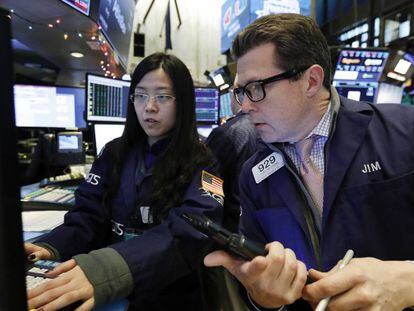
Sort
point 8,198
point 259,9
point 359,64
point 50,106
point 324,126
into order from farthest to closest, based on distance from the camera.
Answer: point 259,9 < point 359,64 < point 50,106 < point 324,126 < point 8,198

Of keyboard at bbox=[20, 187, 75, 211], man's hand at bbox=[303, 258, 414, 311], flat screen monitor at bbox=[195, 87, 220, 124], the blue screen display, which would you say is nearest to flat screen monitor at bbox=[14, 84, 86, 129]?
the blue screen display

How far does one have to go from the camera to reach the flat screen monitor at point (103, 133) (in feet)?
6.86

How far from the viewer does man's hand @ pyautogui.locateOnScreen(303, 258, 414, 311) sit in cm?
52

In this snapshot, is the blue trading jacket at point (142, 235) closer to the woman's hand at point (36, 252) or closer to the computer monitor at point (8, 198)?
the woman's hand at point (36, 252)

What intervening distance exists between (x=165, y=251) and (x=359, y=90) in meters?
3.21

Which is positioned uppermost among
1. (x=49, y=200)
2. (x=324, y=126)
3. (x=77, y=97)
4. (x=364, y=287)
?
(x=77, y=97)

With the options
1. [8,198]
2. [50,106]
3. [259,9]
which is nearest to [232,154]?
[8,198]

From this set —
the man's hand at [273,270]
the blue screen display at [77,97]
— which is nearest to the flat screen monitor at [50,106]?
the blue screen display at [77,97]

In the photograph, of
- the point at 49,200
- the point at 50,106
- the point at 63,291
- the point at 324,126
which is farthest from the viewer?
the point at 50,106

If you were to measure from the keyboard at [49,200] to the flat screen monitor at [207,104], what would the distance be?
162 cm

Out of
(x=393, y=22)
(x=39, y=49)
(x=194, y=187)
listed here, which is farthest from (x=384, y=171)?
(x=393, y=22)

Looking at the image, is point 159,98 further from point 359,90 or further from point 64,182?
point 359,90

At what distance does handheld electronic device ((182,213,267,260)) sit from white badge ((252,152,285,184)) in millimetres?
516

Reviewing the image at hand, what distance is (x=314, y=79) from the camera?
1.02m
